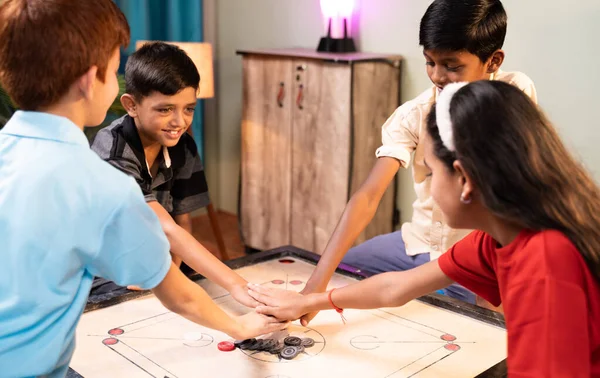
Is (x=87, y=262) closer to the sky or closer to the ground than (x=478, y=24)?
closer to the ground

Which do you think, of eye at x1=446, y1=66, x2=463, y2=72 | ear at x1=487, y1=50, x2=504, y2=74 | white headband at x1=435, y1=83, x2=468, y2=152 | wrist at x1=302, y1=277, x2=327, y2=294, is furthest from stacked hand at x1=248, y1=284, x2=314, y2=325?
ear at x1=487, y1=50, x2=504, y2=74

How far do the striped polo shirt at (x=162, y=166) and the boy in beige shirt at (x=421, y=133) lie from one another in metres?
0.50

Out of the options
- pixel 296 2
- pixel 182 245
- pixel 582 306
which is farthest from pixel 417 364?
pixel 296 2

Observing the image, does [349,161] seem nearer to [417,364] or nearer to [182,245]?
[182,245]

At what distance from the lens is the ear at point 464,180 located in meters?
1.12

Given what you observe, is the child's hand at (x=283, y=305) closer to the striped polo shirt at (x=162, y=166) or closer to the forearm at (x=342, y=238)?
the forearm at (x=342, y=238)

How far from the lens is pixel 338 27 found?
3.65 meters

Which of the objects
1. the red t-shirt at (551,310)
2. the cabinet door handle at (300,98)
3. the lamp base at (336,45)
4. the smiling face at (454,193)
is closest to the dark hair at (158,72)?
the smiling face at (454,193)

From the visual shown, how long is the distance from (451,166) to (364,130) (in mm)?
2394

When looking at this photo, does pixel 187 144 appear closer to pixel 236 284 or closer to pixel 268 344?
pixel 236 284

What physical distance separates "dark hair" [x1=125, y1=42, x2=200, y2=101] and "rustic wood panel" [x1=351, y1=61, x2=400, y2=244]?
1.59 metres

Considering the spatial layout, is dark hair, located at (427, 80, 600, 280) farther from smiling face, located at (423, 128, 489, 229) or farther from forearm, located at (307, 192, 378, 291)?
forearm, located at (307, 192, 378, 291)

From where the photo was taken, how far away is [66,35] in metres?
1.03

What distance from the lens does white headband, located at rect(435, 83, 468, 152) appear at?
1.13m
